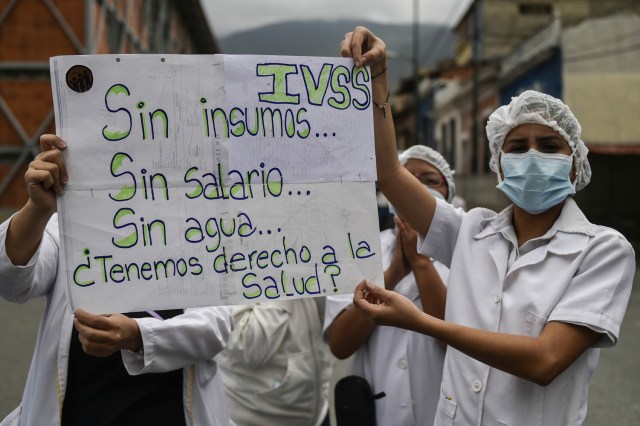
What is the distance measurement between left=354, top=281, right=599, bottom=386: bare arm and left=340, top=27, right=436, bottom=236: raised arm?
472 mm

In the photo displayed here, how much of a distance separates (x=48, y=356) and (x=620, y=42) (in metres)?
19.7

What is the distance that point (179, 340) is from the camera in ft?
6.51

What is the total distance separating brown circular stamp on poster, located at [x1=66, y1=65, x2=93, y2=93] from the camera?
1.78m

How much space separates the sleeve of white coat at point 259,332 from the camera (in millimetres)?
2773

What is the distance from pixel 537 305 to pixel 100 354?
1.27 m

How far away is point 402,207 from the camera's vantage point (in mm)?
2219

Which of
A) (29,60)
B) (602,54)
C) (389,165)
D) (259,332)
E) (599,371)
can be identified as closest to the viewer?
(389,165)

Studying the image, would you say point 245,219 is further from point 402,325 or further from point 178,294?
point 402,325

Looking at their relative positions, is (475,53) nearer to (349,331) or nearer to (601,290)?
(349,331)

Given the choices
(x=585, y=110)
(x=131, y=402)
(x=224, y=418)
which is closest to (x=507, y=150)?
(x=224, y=418)

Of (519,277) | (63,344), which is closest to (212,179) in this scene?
(63,344)

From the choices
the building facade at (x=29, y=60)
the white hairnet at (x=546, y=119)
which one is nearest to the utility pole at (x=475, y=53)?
the building facade at (x=29, y=60)

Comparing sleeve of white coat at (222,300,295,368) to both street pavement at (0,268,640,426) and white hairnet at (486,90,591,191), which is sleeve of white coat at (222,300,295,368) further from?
street pavement at (0,268,640,426)

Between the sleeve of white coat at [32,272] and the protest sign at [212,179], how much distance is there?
0.21 metres
